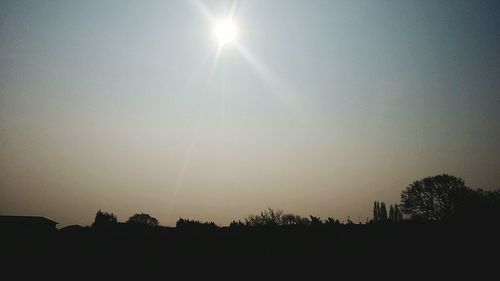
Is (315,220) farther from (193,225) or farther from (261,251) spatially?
(193,225)

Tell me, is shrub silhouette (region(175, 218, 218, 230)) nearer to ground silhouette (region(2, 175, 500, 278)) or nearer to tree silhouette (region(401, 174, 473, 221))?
ground silhouette (region(2, 175, 500, 278))

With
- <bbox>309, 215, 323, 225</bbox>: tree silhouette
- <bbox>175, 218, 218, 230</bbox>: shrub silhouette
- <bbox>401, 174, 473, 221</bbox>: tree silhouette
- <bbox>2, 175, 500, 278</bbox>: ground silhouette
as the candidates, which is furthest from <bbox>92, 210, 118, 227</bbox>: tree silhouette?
<bbox>401, 174, 473, 221</bbox>: tree silhouette

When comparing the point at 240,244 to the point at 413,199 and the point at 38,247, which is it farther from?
the point at 413,199

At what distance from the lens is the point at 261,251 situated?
29.8 feet

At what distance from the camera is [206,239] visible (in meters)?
10.1

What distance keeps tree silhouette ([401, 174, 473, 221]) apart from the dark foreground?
40837 millimetres

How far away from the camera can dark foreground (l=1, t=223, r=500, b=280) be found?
743 centimetres

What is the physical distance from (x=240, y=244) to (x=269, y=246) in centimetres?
116

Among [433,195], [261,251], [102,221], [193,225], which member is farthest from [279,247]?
[433,195]

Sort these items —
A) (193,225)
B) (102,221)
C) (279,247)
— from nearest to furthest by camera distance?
(279,247)
(193,225)
(102,221)

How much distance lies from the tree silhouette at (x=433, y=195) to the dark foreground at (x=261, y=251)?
40.8 m

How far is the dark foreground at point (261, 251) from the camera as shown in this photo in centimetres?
743

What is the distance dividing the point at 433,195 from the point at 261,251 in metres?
48.7

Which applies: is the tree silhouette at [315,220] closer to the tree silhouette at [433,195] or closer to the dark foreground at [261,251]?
the dark foreground at [261,251]
